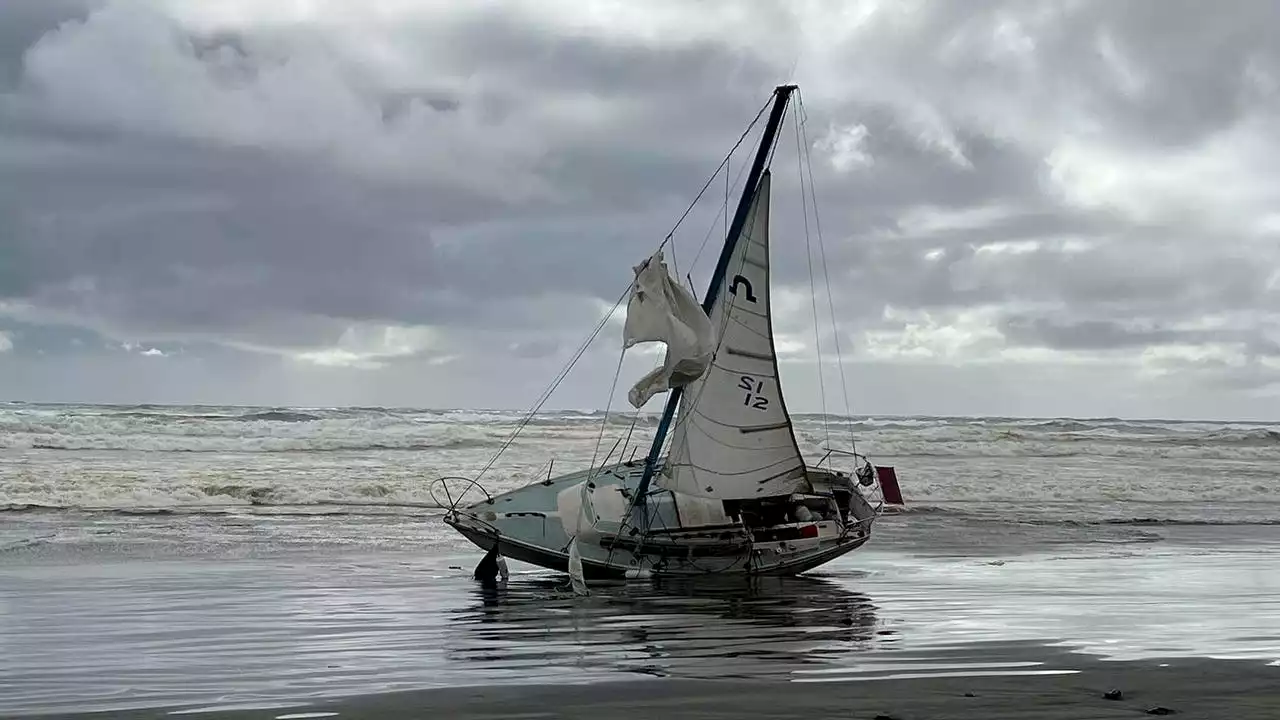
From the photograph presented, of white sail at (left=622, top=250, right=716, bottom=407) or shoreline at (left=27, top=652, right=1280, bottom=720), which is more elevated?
white sail at (left=622, top=250, right=716, bottom=407)

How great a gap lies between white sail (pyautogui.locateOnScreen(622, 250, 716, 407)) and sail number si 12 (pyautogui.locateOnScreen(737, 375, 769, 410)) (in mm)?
2023

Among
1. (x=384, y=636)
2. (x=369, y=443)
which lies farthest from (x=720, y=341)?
(x=369, y=443)

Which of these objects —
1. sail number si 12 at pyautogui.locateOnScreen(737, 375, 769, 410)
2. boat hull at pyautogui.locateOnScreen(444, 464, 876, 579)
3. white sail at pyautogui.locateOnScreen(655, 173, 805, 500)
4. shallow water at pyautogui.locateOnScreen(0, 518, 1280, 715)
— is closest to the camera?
shallow water at pyautogui.locateOnScreen(0, 518, 1280, 715)

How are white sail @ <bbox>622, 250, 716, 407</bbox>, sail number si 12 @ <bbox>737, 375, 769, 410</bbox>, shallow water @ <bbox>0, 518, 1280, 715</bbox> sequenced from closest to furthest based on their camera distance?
shallow water @ <bbox>0, 518, 1280, 715</bbox>
white sail @ <bbox>622, 250, 716, 407</bbox>
sail number si 12 @ <bbox>737, 375, 769, 410</bbox>

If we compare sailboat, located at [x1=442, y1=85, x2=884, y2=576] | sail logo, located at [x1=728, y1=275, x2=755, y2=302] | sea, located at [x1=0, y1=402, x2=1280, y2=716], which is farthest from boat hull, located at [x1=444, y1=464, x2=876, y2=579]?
sail logo, located at [x1=728, y1=275, x2=755, y2=302]

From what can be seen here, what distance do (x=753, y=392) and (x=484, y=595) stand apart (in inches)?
273

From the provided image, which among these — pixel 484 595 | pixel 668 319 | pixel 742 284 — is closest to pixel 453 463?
pixel 742 284

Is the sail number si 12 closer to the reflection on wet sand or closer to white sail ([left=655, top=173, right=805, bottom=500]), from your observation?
white sail ([left=655, top=173, right=805, bottom=500])

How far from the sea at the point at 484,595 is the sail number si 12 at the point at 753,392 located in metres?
2.87

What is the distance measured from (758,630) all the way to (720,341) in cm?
807

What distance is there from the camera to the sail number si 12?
24.1 m

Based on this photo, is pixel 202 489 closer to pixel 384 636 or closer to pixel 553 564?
pixel 553 564

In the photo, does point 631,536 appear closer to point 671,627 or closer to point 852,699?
point 671,627

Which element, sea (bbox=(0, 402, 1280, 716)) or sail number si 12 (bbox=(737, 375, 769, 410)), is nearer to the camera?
sea (bbox=(0, 402, 1280, 716))
